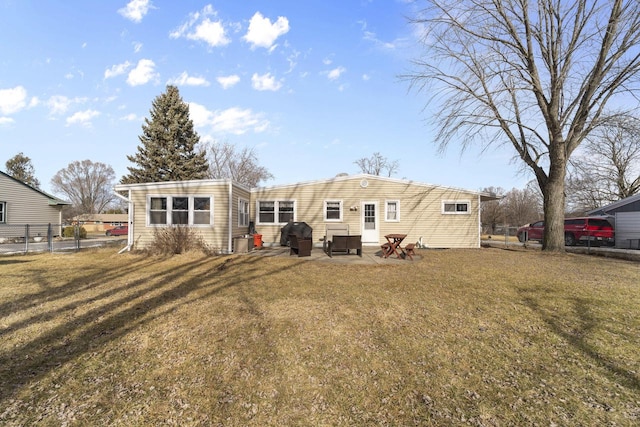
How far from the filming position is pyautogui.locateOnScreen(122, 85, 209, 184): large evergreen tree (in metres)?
28.2

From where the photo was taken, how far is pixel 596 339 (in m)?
3.99

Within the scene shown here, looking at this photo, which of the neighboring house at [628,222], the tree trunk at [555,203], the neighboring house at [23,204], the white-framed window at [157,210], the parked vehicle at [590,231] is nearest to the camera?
the white-framed window at [157,210]

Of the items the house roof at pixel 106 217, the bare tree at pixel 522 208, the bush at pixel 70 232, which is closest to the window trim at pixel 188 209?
the bush at pixel 70 232

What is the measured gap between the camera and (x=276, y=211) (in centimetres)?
1575

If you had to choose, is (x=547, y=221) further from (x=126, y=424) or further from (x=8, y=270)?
(x=8, y=270)

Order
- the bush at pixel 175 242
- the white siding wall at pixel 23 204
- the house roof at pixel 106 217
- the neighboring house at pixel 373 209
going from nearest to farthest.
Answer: the bush at pixel 175 242, the neighboring house at pixel 373 209, the white siding wall at pixel 23 204, the house roof at pixel 106 217

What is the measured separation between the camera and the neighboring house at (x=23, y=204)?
19.8 m

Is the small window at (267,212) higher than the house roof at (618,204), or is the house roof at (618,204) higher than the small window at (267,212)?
the house roof at (618,204)

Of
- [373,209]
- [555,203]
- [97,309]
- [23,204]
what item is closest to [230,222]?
[373,209]

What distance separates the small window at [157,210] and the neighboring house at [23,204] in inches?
493

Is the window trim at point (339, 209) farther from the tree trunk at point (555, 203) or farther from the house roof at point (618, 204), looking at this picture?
the house roof at point (618, 204)

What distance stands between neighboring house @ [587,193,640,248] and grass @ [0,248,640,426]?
47.5ft

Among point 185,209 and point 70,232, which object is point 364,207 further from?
point 70,232

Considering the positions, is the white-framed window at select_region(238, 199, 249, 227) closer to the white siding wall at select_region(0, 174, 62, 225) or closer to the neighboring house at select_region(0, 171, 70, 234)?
the neighboring house at select_region(0, 171, 70, 234)
